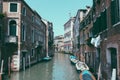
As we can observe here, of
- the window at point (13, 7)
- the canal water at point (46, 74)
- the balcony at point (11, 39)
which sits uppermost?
the window at point (13, 7)

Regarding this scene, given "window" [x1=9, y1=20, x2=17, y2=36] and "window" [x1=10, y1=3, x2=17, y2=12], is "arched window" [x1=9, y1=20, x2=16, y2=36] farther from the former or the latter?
"window" [x1=10, y1=3, x2=17, y2=12]

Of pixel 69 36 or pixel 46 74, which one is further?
pixel 69 36

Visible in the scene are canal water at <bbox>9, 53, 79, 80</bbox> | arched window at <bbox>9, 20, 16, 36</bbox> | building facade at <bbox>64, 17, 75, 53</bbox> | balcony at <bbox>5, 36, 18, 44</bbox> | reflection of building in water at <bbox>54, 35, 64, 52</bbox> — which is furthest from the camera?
reflection of building in water at <bbox>54, 35, 64, 52</bbox>

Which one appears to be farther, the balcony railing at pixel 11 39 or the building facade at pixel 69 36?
the building facade at pixel 69 36

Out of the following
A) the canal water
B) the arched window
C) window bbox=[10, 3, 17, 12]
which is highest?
window bbox=[10, 3, 17, 12]

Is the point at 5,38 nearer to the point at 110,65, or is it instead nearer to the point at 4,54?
the point at 4,54

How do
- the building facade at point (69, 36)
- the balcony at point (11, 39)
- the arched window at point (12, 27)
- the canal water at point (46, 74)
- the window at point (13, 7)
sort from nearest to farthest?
the canal water at point (46, 74) < the balcony at point (11, 39) < the arched window at point (12, 27) < the window at point (13, 7) < the building facade at point (69, 36)

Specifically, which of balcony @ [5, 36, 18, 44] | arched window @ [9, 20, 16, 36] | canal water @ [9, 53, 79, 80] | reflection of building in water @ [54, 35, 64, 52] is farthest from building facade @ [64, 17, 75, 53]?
balcony @ [5, 36, 18, 44]

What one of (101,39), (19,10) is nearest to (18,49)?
(19,10)

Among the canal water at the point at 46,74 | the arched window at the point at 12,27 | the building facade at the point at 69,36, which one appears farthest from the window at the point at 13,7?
the building facade at the point at 69,36

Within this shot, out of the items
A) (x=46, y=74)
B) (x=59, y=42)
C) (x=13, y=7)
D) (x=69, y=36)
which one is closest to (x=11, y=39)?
(x=13, y=7)

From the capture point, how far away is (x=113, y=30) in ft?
36.6

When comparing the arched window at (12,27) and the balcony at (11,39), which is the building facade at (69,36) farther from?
the balcony at (11,39)

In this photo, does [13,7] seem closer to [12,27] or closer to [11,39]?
[12,27]
